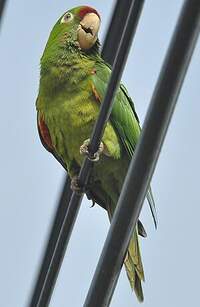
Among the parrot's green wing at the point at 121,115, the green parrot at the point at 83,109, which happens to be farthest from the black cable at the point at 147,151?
the parrot's green wing at the point at 121,115

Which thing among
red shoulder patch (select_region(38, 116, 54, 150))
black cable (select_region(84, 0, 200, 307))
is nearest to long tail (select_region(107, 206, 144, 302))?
red shoulder patch (select_region(38, 116, 54, 150))

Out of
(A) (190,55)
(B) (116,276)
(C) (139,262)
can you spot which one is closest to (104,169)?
(C) (139,262)

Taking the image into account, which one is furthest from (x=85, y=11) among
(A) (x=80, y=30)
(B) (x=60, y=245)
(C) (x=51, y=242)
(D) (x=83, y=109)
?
(B) (x=60, y=245)

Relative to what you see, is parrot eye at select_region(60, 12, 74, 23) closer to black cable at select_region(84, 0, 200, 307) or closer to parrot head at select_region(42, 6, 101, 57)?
parrot head at select_region(42, 6, 101, 57)

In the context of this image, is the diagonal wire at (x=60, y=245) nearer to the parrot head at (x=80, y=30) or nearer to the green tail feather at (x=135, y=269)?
the green tail feather at (x=135, y=269)

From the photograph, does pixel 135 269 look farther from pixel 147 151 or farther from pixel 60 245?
pixel 147 151
